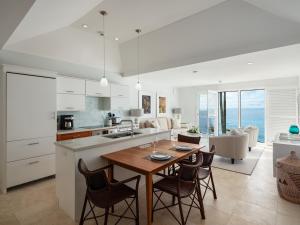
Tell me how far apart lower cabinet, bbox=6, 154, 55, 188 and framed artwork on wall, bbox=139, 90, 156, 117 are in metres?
3.88

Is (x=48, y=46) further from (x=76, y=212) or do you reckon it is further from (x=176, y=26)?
(x=76, y=212)

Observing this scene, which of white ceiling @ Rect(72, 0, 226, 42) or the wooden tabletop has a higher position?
white ceiling @ Rect(72, 0, 226, 42)

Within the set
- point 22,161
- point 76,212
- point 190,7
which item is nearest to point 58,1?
point 190,7

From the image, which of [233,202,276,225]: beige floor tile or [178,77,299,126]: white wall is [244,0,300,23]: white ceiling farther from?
[178,77,299,126]: white wall

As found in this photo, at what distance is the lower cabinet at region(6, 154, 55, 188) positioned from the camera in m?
2.96

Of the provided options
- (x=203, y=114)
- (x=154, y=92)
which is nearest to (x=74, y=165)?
(x=154, y=92)

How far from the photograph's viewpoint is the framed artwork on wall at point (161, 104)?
7.50 meters

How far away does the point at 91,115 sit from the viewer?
4.94 metres

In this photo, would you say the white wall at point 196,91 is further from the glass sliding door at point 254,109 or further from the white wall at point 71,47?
the white wall at point 71,47

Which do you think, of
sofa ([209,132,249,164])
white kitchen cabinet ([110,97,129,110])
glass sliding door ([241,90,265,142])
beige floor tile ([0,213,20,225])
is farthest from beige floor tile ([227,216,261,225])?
glass sliding door ([241,90,265,142])

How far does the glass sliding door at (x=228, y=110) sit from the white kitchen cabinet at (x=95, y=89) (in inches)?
213

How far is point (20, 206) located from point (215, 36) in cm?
446

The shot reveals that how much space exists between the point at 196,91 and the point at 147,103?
9.03 feet

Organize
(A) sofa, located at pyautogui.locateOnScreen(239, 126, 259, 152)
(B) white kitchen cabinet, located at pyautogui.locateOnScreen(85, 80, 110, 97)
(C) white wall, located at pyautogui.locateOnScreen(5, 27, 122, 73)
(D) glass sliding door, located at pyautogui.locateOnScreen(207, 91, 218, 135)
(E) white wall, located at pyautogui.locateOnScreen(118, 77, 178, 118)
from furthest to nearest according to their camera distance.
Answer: (D) glass sliding door, located at pyautogui.locateOnScreen(207, 91, 218, 135) < (E) white wall, located at pyautogui.locateOnScreen(118, 77, 178, 118) < (A) sofa, located at pyautogui.locateOnScreen(239, 126, 259, 152) < (B) white kitchen cabinet, located at pyautogui.locateOnScreen(85, 80, 110, 97) < (C) white wall, located at pyautogui.locateOnScreen(5, 27, 122, 73)
